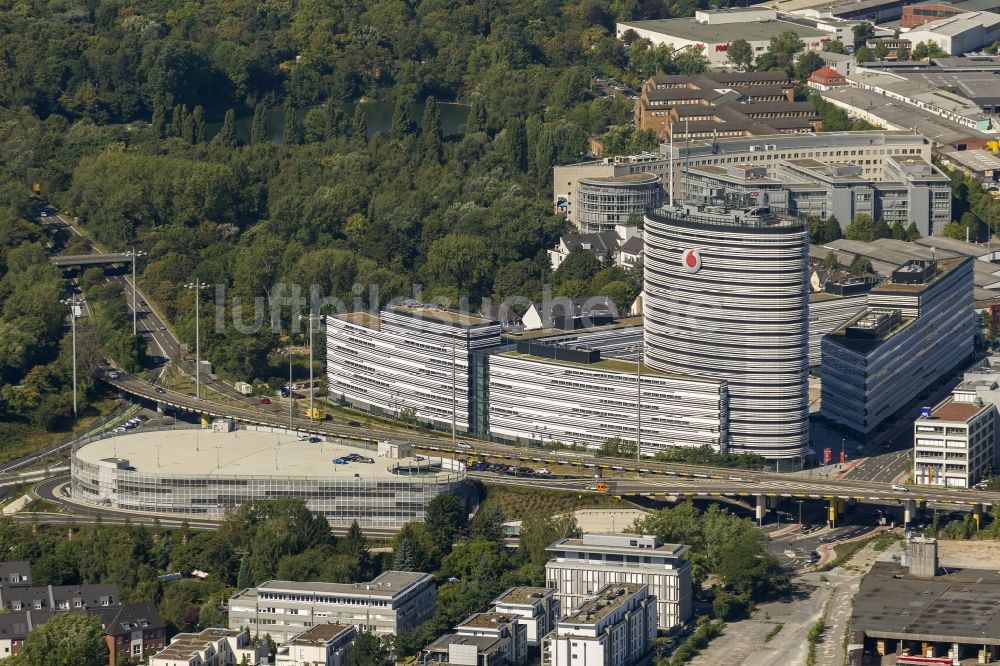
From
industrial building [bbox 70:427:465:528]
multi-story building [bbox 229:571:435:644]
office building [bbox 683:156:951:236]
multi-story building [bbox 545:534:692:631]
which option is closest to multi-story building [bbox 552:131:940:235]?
office building [bbox 683:156:951:236]

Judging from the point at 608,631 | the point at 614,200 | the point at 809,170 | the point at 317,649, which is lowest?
the point at 317,649

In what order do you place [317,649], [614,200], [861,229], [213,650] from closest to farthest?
[317,649], [213,650], [861,229], [614,200]

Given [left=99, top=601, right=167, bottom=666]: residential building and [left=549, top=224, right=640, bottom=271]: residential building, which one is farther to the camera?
[left=549, top=224, right=640, bottom=271]: residential building

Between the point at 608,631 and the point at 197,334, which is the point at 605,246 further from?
the point at 608,631

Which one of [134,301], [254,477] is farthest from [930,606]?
[134,301]

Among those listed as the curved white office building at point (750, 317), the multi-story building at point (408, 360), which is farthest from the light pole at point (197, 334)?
the curved white office building at point (750, 317)

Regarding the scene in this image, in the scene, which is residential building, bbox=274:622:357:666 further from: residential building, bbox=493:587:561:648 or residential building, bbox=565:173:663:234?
residential building, bbox=565:173:663:234
